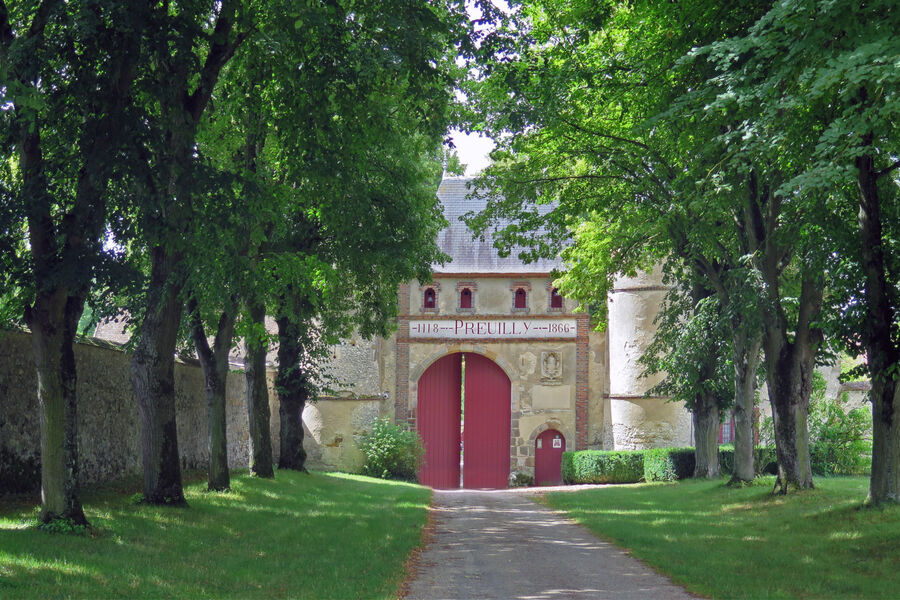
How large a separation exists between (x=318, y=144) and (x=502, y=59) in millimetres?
2677

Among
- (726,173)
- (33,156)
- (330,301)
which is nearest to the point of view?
(33,156)

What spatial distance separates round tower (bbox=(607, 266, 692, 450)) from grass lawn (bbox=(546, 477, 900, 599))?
1206cm

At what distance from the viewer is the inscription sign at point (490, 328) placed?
108ft

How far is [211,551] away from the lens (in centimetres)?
962

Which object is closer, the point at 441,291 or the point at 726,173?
the point at 726,173

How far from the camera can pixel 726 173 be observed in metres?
11.6

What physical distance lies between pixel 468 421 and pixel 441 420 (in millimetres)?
1015

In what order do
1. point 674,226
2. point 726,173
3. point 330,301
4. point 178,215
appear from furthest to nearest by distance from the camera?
point 330,301, point 674,226, point 726,173, point 178,215

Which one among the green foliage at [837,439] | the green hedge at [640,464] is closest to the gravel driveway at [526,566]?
the green hedge at [640,464]

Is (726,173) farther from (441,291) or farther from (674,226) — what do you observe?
(441,291)

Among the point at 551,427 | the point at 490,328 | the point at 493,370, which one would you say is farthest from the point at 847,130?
the point at 493,370

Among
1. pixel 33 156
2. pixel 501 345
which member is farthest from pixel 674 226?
pixel 501 345

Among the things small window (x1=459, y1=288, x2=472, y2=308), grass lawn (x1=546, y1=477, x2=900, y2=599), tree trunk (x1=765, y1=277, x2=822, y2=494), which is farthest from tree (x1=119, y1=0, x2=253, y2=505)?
small window (x1=459, y1=288, x2=472, y2=308)

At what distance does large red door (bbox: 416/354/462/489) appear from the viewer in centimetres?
3372
